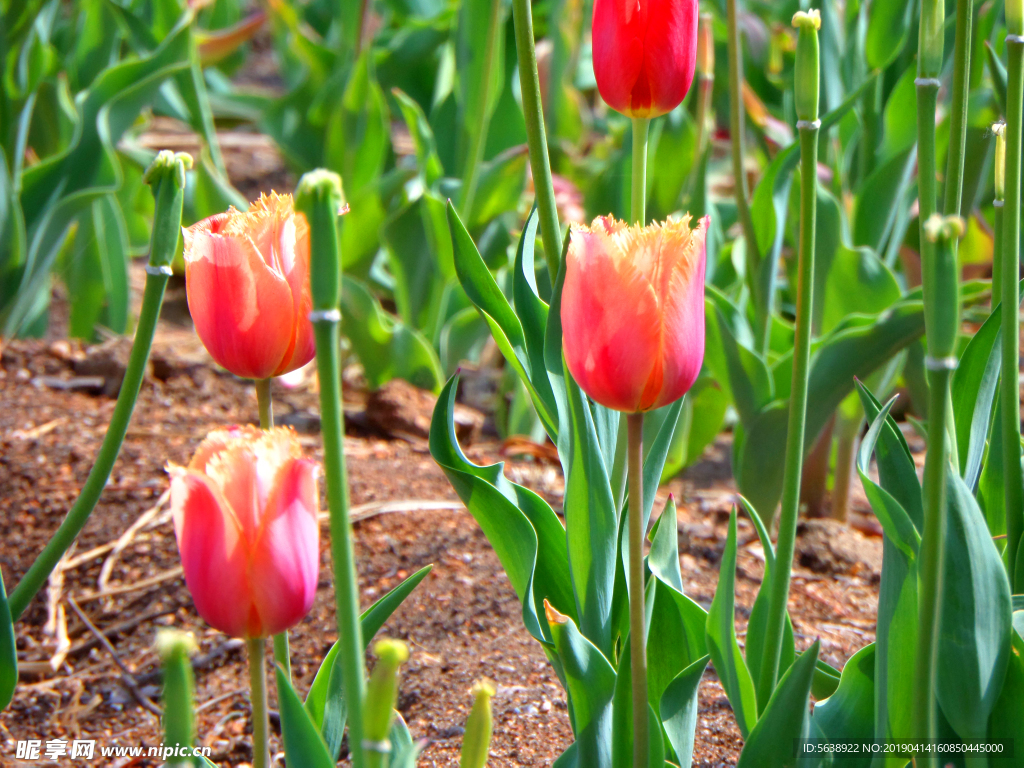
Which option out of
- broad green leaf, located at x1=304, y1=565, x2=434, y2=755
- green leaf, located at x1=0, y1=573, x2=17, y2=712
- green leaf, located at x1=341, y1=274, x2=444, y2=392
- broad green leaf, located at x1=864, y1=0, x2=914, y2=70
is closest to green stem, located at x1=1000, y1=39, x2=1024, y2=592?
broad green leaf, located at x1=304, y1=565, x2=434, y2=755

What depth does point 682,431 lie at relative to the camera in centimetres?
152

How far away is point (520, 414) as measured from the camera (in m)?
1.74

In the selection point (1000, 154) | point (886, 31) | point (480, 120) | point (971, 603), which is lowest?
point (971, 603)

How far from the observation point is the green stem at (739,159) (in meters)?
1.19

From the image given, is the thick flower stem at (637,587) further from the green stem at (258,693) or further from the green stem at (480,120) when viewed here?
the green stem at (480,120)

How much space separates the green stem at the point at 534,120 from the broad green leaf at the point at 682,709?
31 centimetres

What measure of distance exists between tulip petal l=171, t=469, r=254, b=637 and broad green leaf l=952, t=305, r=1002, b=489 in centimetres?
54

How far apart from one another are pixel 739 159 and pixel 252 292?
837 millimetres

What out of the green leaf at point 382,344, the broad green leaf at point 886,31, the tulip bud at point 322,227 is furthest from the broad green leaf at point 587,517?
the broad green leaf at point 886,31

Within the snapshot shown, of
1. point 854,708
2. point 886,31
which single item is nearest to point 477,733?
point 854,708

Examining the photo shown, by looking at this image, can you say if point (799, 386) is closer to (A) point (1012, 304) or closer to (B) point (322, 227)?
(A) point (1012, 304)

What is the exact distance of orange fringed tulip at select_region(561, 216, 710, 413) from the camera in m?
0.53

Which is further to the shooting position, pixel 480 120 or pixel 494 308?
pixel 480 120

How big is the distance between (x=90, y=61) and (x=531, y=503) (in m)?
1.78
